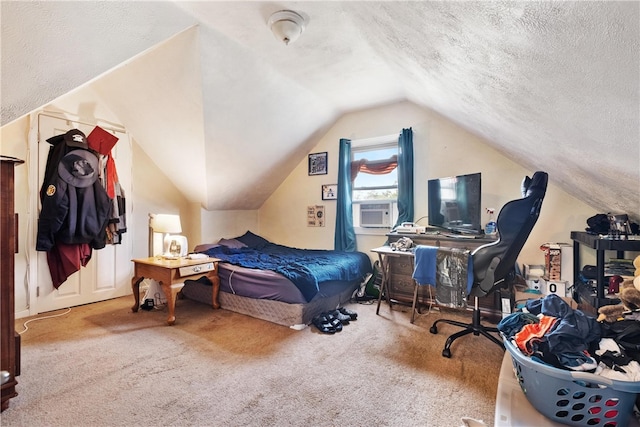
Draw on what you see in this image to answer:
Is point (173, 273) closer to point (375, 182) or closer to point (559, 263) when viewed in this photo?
point (375, 182)

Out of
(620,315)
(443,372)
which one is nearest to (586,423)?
(620,315)

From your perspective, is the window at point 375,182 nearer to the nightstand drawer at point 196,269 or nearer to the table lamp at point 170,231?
the nightstand drawer at point 196,269

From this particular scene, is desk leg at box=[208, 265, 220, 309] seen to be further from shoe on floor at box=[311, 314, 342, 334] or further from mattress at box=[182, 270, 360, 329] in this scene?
shoe on floor at box=[311, 314, 342, 334]

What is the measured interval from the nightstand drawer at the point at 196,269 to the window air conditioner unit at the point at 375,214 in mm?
2143

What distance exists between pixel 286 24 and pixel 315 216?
289 centimetres

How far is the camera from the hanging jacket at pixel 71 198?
2.80 m

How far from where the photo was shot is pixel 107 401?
5.32ft

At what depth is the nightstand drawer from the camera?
112 inches

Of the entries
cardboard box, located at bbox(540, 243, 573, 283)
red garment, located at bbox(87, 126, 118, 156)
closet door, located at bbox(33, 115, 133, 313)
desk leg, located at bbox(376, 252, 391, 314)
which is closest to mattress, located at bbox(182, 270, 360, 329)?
desk leg, located at bbox(376, 252, 391, 314)

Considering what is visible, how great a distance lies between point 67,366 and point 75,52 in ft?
6.90

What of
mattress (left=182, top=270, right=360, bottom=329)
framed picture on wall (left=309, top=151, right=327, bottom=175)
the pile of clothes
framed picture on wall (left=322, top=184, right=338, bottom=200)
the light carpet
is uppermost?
framed picture on wall (left=309, top=151, right=327, bottom=175)

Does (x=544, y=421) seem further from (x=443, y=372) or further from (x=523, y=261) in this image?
(x=523, y=261)

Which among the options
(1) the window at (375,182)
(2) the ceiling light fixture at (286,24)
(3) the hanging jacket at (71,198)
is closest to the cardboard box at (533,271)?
(1) the window at (375,182)

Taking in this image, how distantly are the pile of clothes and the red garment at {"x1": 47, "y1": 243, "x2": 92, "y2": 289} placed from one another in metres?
3.78
